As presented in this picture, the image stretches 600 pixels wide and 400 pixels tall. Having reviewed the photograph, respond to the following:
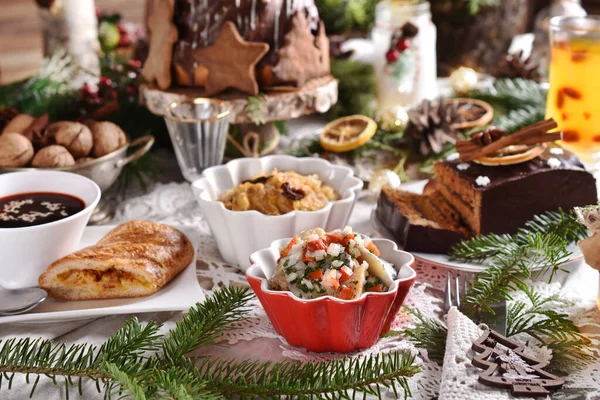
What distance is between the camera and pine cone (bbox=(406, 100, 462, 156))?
2152mm

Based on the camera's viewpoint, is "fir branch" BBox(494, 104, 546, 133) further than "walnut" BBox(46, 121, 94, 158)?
Yes

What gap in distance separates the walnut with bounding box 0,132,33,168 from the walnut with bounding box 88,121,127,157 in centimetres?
17

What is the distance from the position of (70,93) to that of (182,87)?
0.44 m

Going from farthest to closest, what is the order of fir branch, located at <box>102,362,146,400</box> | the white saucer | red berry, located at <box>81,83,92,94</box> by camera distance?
red berry, located at <box>81,83,92,94</box> < the white saucer < fir branch, located at <box>102,362,146,400</box>

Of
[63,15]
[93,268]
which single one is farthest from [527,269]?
[63,15]

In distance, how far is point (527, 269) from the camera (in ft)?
4.59

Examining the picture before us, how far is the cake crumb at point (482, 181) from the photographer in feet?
5.26

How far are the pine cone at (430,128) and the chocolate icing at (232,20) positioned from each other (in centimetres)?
47

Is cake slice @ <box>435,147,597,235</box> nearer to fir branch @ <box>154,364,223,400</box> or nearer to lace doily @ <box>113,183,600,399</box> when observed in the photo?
lace doily @ <box>113,183,600,399</box>

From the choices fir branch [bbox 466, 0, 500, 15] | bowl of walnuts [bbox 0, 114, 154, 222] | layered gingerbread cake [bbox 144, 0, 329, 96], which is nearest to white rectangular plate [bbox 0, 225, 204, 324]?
bowl of walnuts [bbox 0, 114, 154, 222]

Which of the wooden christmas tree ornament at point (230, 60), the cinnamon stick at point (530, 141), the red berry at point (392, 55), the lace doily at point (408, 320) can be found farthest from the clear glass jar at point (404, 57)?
the cinnamon stick at point (530, 141)

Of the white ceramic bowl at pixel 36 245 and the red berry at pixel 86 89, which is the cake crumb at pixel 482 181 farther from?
the red berry at pixel 86 89

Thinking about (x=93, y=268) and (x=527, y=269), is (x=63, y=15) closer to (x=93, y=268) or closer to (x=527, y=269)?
(x=93, y=268)

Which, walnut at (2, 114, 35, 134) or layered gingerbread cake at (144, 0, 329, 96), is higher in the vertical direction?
layered gingerbread cake at (144, 0, 329, 96)
